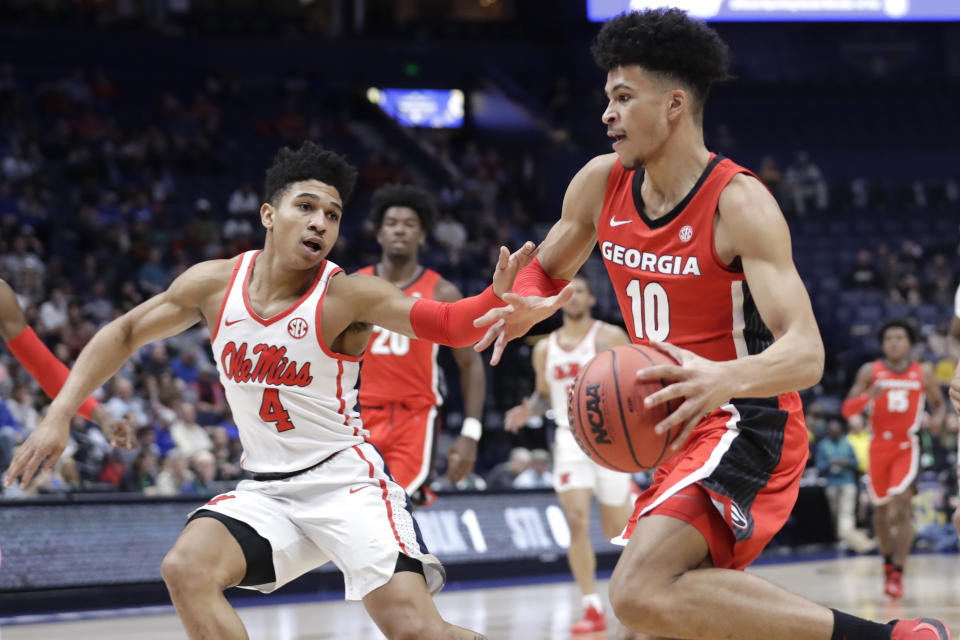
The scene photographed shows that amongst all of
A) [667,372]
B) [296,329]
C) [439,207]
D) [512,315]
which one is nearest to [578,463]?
[296,329]

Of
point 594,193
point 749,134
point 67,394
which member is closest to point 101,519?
point 67,394

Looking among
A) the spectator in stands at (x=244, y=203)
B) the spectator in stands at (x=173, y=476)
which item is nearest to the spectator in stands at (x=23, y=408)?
the spectator in stands at (x=173, y=476)

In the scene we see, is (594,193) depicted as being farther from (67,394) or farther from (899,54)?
(899,54)

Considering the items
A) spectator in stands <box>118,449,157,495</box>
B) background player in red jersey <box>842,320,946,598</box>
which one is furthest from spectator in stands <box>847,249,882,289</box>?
spectator in stands <box>118,449,157,495</box>

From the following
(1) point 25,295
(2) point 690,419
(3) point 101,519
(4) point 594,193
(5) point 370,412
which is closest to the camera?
(2) point 690,419

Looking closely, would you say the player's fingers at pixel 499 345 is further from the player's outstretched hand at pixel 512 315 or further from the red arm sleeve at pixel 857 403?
the red arm sleeve at pixel 857 403

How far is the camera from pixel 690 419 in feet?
10.0

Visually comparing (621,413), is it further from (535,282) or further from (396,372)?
(396,372)

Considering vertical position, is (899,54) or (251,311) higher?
(899,54)

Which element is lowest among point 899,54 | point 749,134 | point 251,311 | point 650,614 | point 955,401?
point 650,614

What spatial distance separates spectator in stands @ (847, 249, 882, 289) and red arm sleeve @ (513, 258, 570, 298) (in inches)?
603

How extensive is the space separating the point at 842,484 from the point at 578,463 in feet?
20.0

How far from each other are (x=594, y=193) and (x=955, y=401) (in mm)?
1619

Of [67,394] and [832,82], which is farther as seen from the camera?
[832,82]
